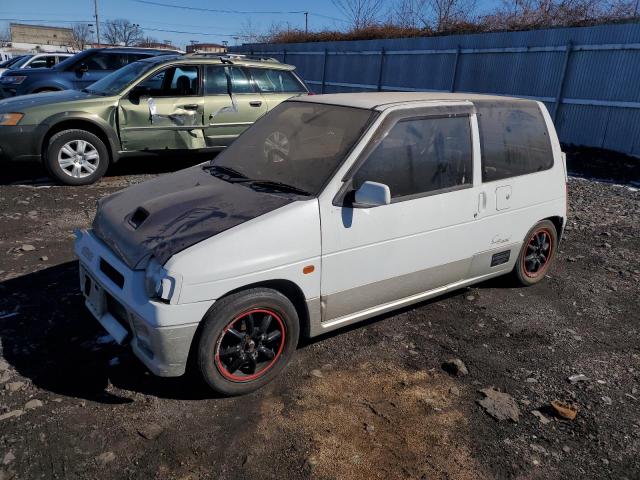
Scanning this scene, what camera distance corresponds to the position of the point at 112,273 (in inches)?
121

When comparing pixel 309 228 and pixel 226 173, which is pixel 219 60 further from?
pixel 309 228

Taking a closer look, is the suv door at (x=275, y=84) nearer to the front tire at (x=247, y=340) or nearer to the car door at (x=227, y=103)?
the car door at (x=227, y=103)

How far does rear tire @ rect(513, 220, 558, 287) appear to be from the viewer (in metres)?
4.59

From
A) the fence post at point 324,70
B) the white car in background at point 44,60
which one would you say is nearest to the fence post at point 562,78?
the fence post at point 324,70

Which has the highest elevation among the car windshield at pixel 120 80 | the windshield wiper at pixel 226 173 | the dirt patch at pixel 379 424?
the car windshield at pixel 120 80

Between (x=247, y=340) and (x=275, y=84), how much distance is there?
6.63 metres

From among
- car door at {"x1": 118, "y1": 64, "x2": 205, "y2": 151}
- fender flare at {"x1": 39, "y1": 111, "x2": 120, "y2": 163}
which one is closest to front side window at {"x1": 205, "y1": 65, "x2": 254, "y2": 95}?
car door at {"x1": 118, "y1": 64, "x2": 205, "y2": 151}

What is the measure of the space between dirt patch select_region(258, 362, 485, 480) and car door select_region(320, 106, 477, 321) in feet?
1.66

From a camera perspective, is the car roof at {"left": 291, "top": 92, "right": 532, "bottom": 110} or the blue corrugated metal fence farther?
the blue corrugated metal fence

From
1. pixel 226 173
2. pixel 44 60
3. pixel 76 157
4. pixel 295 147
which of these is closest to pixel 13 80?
pixel 44 60

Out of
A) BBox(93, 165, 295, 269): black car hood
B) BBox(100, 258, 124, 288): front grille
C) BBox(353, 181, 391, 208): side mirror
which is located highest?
BBox(353, 181, 391, 208): side mirror

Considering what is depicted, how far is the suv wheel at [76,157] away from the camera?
23.8 ft

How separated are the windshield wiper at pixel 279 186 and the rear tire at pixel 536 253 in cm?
234

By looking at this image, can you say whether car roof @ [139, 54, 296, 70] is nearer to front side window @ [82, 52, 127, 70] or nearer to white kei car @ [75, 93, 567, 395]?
front side window @ [82, 52, 127, 70]
